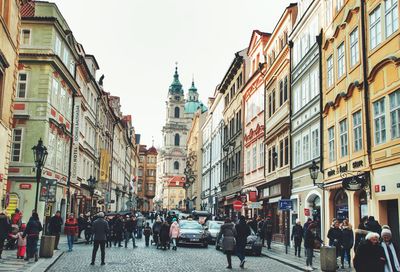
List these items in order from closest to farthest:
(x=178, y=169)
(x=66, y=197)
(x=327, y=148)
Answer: (x=327, y=148)
(x=66, y=197)
(x=178, y=169)

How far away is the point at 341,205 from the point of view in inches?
938

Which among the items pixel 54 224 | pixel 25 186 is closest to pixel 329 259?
pixel 54 224

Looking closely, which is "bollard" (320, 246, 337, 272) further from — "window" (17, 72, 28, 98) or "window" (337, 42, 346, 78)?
"window" (17, 72, 28, 98)

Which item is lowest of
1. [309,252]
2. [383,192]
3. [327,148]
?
[309,252]

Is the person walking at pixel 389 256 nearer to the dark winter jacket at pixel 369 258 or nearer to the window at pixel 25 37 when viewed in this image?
the dark winter jacket at pixel 369 258

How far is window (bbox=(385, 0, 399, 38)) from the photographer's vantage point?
17.8 meters

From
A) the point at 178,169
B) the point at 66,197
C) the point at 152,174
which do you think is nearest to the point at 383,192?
the point at 66,197

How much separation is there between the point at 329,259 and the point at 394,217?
284 centimetres

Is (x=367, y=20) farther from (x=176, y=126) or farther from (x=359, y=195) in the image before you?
(x=176, y=126)

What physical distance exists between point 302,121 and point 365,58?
953cm

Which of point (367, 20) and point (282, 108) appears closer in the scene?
point (367, 20)

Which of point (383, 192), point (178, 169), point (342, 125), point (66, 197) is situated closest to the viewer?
point (383, 192)

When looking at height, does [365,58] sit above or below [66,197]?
above

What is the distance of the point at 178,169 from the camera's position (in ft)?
551
